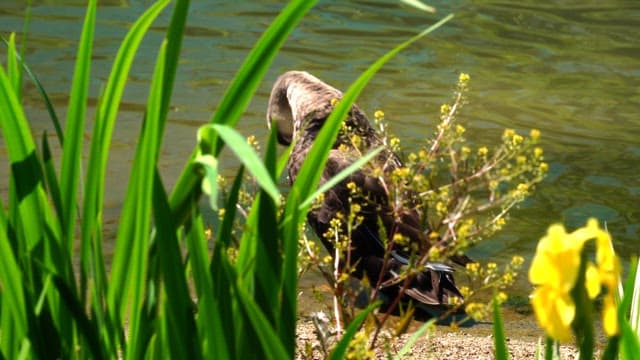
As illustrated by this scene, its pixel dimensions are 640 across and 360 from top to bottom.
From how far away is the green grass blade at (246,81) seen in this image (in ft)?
6.62

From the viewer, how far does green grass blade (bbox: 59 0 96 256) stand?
214 cm

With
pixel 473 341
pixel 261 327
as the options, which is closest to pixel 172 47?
pixel 261 327

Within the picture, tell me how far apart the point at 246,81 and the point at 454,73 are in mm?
7834

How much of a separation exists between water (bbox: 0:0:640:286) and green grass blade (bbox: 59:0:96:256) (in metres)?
4.10

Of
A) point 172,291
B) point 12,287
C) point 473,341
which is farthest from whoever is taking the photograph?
point 473,341

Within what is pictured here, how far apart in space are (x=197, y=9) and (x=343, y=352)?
9754 millimetres

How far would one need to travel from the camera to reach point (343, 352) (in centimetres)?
201

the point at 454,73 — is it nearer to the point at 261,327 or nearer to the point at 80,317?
the point at 80,317

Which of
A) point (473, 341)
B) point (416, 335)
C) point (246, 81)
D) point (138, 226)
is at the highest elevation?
point (246, 81)

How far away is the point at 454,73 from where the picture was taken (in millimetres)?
9805

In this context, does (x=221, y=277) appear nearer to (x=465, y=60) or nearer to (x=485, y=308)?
(x=485, y=308)

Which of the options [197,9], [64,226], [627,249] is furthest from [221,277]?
[197,9]

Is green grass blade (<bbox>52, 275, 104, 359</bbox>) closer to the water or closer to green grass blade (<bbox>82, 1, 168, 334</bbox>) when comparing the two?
green grass blade (<bbox>82, 1, 168, 334</bbox>)

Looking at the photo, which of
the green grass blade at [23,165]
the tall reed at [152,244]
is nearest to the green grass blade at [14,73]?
the tall reed at [152,244]
